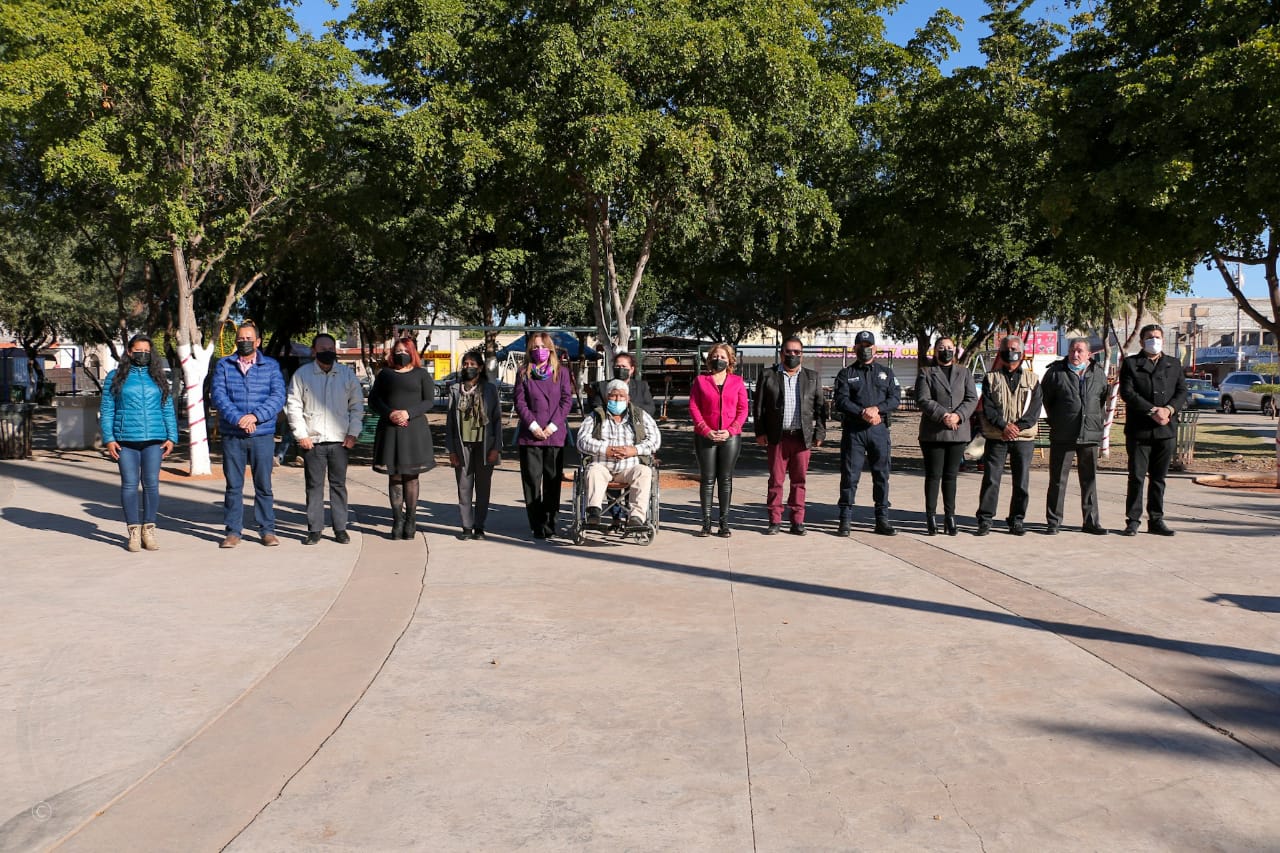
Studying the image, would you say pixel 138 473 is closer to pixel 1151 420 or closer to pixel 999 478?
pixel 999 478

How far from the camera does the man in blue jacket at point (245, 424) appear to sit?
878 cm

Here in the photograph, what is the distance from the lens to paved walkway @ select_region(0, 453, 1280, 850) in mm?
3748

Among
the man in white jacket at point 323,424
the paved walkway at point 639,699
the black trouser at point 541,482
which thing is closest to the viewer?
the paved walkway at point 639,699

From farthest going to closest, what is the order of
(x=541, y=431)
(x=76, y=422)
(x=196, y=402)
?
(x=76, y=422), (x=196, y=402), (x=541, y=431)

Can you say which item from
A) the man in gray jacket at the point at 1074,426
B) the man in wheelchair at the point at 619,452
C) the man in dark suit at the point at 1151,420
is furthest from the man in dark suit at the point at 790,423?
the man in dark suit at the point at 1151,420

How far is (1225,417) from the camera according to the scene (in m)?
36.6

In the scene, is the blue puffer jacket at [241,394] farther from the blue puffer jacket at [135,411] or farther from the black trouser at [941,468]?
the black trouser at [941,468]

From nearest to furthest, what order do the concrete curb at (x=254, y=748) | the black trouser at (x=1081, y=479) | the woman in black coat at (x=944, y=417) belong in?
A: the concrete curb at (x=254, y=748), the woman in black coat at (x=944, y=417), the black trouser at (x=1081, y=479)

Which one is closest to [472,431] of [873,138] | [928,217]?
[928,217]

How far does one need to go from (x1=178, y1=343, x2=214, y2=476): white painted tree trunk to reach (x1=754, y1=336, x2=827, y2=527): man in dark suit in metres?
8.36

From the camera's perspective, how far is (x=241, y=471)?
350 inches

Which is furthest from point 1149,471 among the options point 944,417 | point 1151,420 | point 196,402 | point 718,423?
point 196,402

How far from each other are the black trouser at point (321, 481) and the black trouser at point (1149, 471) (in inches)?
275

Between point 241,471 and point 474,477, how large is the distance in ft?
6.42
